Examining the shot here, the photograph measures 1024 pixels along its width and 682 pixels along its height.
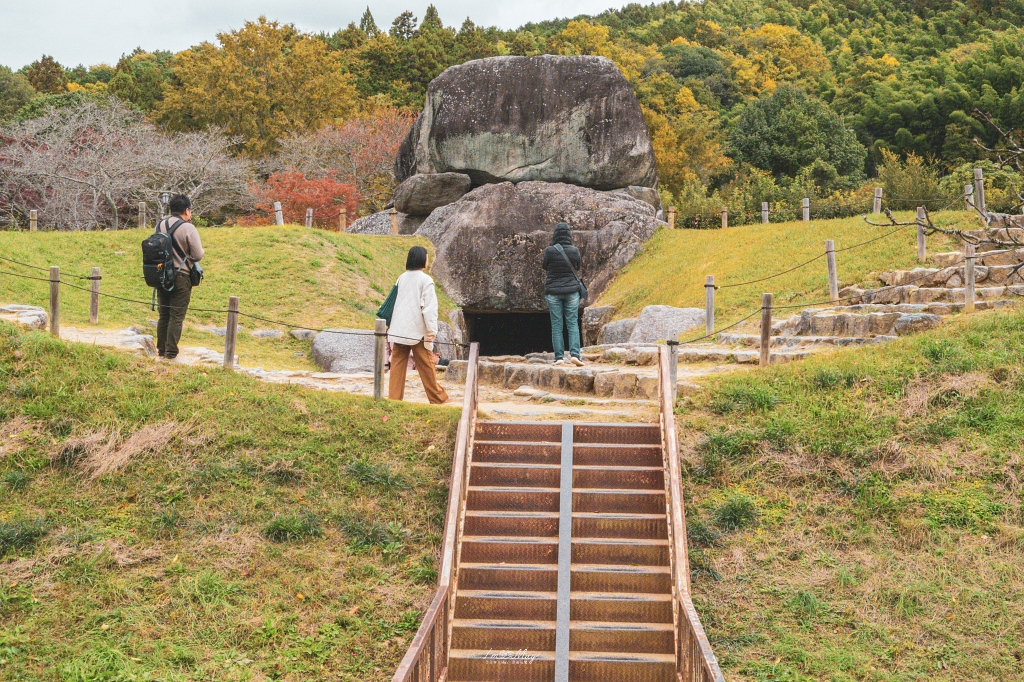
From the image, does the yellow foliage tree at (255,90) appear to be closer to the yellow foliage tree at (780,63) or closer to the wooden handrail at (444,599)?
the yellow foliage tree at (780,63)

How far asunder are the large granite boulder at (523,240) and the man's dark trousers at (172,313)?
13.6m

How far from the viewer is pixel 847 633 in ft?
27.5

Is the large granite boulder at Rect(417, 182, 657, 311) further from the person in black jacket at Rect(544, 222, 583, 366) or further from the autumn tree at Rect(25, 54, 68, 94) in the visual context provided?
the autumn tree at Rect(25, 54, 68, 94)

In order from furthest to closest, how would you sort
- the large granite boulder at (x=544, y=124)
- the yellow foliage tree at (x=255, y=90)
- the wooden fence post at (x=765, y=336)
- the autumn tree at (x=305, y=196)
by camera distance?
the yellow foliage tree at (x=255, y=90) → the autumn tree at (x=305, y=196) → the large granite boulder at (x=544, y=124) → the wooden fence post at (x=765, y=336)

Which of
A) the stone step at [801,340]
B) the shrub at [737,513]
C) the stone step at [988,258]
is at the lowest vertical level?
the shrub at [737,513]

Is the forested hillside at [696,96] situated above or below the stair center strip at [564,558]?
above

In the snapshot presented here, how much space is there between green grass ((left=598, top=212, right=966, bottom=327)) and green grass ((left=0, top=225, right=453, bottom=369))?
5422mm

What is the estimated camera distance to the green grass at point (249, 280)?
57.1 feet

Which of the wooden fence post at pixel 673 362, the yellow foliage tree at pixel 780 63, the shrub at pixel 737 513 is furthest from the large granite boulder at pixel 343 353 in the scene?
the yellow foliage tree at pixel 780 63

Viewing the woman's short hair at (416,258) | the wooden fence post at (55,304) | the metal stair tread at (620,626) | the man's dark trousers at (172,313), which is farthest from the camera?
the wooden fence post at (55,304)

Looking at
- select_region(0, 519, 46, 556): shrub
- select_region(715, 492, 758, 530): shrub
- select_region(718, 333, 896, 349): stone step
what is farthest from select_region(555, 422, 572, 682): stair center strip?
select_region(718, 333, 896, 349): stone step

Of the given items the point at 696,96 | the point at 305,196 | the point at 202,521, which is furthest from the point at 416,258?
the point at 696,96

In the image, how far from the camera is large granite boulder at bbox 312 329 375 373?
1712cm

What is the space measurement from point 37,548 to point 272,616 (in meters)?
2.45
